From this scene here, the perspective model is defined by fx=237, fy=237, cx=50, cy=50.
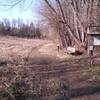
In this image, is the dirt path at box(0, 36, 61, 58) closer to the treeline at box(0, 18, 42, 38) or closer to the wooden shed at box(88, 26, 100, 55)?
the wooden shed at box(88, 26, 100, 55)

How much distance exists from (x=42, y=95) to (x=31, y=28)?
65.6 metres

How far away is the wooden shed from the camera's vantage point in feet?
39.0

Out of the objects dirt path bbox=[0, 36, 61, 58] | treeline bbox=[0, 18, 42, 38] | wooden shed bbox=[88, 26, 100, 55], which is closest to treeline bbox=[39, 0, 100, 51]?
wooden shed bbox=[88, 26, 100, 55]

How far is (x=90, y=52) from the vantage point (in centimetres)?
1239

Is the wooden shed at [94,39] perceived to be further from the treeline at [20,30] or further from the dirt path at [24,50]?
the treeline at [20,30]

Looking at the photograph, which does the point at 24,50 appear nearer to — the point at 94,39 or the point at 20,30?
the point at 94,39

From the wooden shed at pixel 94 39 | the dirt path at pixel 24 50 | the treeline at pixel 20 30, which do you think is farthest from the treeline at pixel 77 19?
the treeline at pixel 20 30

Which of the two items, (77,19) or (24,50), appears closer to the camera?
(77,19)

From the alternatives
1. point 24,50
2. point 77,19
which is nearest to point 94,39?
point 77,19

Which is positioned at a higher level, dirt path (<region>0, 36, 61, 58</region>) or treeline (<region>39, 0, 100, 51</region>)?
treeline (<region>39, 0, 100, 51</region>)

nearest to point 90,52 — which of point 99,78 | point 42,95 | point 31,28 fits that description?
point 99,78

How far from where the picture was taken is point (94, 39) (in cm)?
1200

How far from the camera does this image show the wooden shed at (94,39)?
11889 millimetres

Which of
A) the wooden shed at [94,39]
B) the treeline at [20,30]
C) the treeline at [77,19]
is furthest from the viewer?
the treeline at [20,30]
